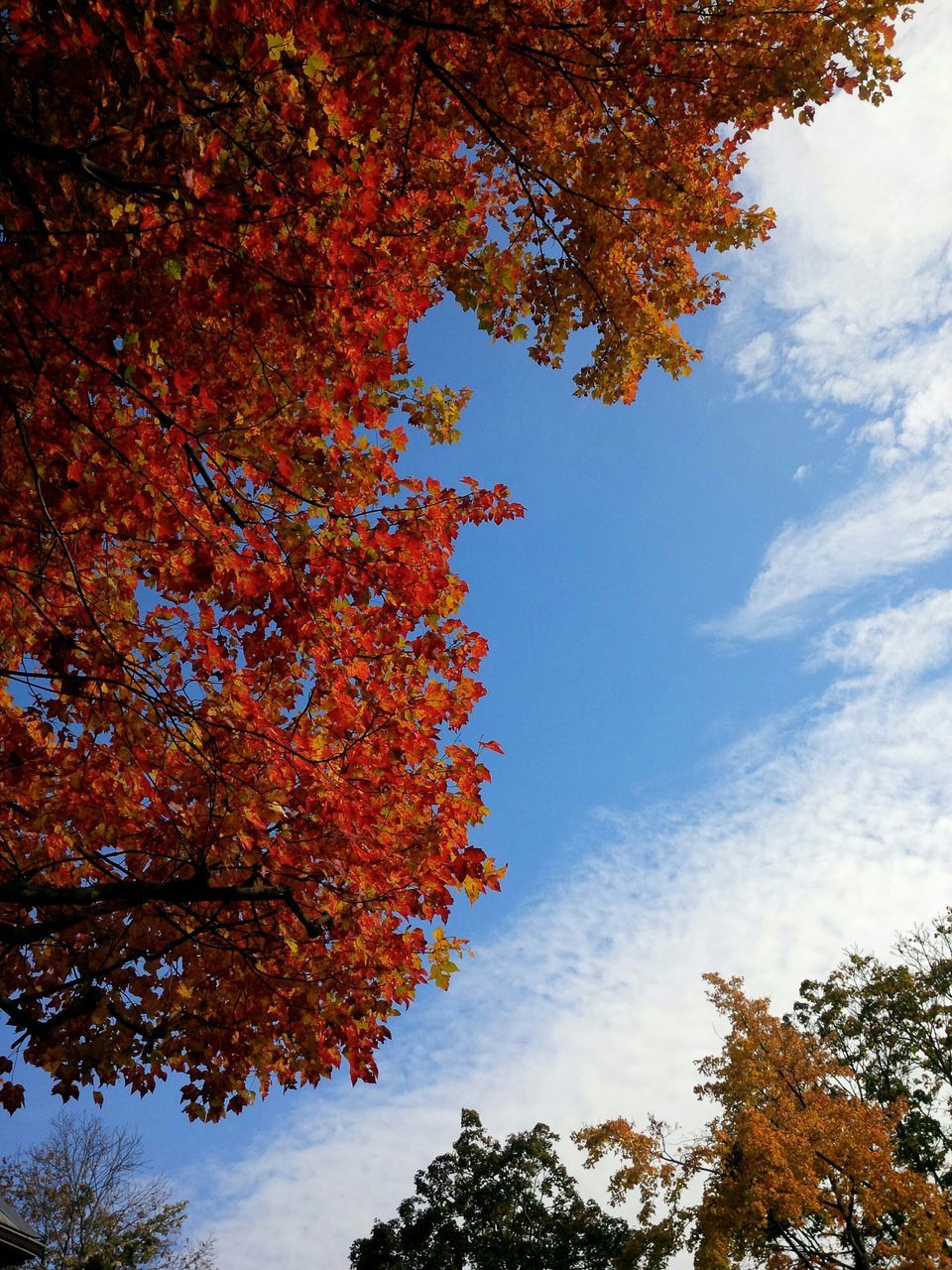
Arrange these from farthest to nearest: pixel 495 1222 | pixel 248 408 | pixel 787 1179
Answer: pixel 495 1222 → pixel 787 1179 → pixel 248 408

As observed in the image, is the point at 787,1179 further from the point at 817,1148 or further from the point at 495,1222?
the point at 495,1222

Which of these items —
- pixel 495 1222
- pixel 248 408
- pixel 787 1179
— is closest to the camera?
pixel 248 408

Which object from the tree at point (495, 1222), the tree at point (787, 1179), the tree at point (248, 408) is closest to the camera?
the tree at point (248, 408)

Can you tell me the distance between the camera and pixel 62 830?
19.8 feet

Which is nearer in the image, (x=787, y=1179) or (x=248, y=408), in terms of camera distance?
(x=248, y=408)

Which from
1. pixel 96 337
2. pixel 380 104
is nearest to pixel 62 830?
pixel 96 337

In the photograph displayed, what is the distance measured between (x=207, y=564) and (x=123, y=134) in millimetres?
2494

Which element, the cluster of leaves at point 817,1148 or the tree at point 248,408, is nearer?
the tree at point 248,408

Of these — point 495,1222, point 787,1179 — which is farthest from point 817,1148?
point 495,1222

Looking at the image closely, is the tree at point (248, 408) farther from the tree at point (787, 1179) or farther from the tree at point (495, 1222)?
the tree at point (495, 1222)

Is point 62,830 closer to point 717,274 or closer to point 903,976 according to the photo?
point 717,274

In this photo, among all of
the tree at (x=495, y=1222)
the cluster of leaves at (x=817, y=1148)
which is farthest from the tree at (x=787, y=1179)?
the tree at (x=495, y=1222)

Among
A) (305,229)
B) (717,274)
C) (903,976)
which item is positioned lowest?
(903,976)

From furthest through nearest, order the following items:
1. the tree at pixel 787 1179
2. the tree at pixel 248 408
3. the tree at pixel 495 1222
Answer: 1. the tree at pixel 495 1222
2. the tree at pixel 787 1179
3. the tree at pixel 248 408
